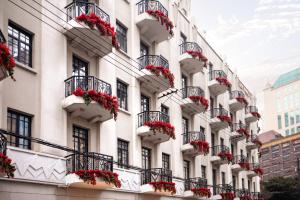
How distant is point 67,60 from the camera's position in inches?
866

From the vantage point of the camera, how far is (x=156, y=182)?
1021 inches

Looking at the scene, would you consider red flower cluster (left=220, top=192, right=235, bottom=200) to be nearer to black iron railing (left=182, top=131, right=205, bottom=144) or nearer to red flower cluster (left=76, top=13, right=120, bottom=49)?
black iron railing (left=182, top=131, right=205, bottom=144)

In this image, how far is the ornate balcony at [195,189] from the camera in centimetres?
3114

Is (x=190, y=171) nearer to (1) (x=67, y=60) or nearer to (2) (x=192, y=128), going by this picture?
(2) (x=192, y=128)

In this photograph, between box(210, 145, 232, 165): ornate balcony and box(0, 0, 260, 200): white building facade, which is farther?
box(210, 145, 232, 165): ornate balcony

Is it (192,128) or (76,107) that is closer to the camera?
(76,107)

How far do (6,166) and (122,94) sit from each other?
11.5 m

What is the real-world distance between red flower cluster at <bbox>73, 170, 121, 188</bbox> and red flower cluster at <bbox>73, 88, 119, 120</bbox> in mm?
2802

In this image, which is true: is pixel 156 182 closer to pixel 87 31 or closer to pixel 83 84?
pixel 83 84

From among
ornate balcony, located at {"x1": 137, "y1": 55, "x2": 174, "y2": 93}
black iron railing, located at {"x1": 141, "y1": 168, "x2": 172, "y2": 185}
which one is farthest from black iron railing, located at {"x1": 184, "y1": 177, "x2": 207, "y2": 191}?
ornate balcony, located at {"x1": 137, "y1": 55, "x2": 174, "y2": 93}

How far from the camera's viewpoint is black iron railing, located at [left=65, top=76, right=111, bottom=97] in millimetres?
21297

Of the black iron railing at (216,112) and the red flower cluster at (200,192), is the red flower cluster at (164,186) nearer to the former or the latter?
the red flower cluster at (200,192)

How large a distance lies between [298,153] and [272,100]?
1686 inches

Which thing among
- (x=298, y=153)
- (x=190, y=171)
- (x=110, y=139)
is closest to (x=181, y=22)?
(x=190, y=171)
